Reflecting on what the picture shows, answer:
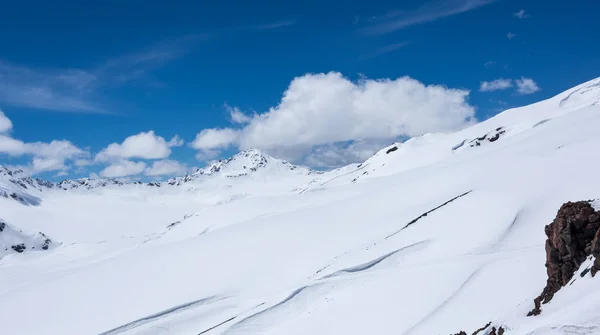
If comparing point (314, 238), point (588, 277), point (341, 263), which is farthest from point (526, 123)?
point (588, 277)

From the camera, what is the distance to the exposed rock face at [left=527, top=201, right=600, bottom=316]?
13.3m

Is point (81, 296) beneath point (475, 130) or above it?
beneath

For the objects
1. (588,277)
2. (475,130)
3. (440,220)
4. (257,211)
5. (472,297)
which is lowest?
(472,297)

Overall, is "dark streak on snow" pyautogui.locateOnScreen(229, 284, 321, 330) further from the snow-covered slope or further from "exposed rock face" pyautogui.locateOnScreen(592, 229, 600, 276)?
the snow-covered slope

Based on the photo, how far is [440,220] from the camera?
32.8 meters

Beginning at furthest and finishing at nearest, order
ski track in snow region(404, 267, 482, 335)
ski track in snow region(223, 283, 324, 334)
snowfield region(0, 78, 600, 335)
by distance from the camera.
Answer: ski track in snow region(223, 283, 324, 334)
snowfield region(0, 78, 600, 335)
ski track in snow region(404, 267, 482, 335)

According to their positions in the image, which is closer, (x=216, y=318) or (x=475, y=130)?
(x=216, y=318)

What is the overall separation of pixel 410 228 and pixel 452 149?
82.2 meters

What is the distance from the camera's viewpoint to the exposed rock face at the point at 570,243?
1332cm

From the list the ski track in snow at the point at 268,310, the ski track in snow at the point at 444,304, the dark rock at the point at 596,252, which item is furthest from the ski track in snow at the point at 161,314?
the dark rock at the point at 596,252

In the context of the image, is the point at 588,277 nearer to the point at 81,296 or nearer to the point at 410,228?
the point at 410,228

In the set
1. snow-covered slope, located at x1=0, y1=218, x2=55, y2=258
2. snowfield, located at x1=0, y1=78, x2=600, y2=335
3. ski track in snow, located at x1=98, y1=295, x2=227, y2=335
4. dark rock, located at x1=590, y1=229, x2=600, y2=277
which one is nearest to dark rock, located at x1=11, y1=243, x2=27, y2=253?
snow-covered slope, located at x1=0, y1=218, x2=55, y2=258

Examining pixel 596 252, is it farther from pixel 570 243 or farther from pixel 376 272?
pixel 376 272

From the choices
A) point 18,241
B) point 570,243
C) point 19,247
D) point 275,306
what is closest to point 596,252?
point 570,243
